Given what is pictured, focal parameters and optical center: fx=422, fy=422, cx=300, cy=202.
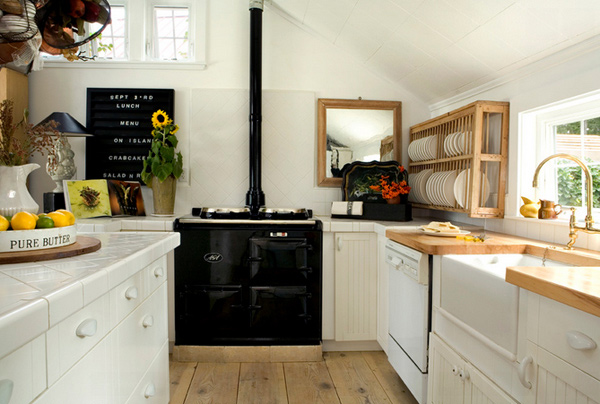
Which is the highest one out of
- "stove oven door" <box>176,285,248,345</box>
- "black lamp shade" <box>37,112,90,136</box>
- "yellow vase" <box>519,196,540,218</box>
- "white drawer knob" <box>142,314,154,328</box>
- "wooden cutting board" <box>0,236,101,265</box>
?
"black lamp shade" <box>37,112,90,136</box>

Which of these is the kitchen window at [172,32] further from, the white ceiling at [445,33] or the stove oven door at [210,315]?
the stove oven door at [210,315]

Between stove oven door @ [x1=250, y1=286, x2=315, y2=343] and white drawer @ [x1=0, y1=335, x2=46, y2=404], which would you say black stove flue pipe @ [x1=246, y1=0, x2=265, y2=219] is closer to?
stove oven door @ [x1=250, y1=286, x2=315, y2=343]

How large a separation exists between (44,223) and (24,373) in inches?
24.9

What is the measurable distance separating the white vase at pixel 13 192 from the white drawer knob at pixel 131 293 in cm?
50

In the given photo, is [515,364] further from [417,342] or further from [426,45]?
[426,45]

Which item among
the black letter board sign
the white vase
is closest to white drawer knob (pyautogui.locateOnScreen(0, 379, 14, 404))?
the white vase

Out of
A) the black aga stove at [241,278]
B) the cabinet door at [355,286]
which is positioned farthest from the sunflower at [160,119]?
→ the cabinet door at [355,286]

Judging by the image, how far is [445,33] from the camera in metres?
2.47

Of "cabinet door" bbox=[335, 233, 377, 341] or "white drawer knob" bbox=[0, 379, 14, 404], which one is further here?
"cabinet door" bbox=[335, 233, 377, 341]

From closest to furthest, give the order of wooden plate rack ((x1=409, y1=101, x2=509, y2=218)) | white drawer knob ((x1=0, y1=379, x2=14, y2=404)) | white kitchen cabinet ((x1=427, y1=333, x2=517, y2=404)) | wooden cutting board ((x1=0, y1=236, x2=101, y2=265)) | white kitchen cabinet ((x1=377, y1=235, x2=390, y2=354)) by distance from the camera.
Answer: white drawer knob ((x1=0, y1=379, x2=14, y2=404)) → wooden cutting board ((x1=0, y1=236, x2=101, y2=265)) → white kitchen cabinet ((x1=427, y1=333, x2=517, y2=404)) → wooden plate rack ((x1=409, y1=101, x2=509, y2=218)) → white kitchen cabinet ((x1=377, y1=235, x2=390, y2=354))

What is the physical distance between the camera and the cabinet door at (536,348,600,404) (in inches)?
40.1

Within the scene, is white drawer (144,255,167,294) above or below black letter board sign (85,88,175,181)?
below

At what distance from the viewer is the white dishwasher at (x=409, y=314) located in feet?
6.75

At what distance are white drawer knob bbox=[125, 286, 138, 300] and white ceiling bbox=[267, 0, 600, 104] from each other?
1.99 metres
